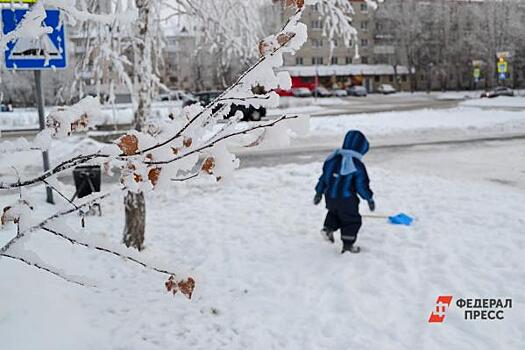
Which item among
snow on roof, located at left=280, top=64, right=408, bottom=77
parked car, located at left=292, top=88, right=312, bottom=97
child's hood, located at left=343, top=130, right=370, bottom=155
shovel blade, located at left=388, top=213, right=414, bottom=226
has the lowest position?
shovel blade, located at left=388, top=213, right=414, bottom=226

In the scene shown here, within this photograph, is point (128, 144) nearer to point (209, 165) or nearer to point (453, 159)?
point (209, 165)

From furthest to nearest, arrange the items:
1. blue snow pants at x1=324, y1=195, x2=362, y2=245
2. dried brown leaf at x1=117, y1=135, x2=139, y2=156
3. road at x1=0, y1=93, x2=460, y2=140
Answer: road at x1=0, y1=93, x2=460, y2=140
blue snow pants at x1=324, y1=195, x2=362, y2=245
dried brown leaf at x1=117, y1=135, x2=139, y2=156

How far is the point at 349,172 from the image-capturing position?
5.51 meters

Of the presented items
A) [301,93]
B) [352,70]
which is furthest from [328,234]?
[352,70]

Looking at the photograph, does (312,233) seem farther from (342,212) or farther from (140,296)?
(140,296)

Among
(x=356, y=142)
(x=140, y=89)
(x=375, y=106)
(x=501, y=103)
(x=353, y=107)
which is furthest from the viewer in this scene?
(x=375, y=106)

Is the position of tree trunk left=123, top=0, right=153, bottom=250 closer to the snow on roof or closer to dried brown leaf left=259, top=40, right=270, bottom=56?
dried brown leaf left=259, top=40, right=270, bottom=56

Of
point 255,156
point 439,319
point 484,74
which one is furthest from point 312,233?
point 484,74

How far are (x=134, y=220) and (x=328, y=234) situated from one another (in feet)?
7.41

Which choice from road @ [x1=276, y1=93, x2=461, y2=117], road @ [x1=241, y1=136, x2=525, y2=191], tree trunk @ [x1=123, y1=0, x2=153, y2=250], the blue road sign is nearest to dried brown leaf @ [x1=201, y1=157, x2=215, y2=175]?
the blue road sign

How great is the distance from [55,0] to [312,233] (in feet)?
16.2

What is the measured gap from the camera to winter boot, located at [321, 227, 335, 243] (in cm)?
580

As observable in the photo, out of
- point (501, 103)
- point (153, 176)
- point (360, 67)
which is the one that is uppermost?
point (360, 67)

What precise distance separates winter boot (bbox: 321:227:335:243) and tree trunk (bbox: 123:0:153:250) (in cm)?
213
